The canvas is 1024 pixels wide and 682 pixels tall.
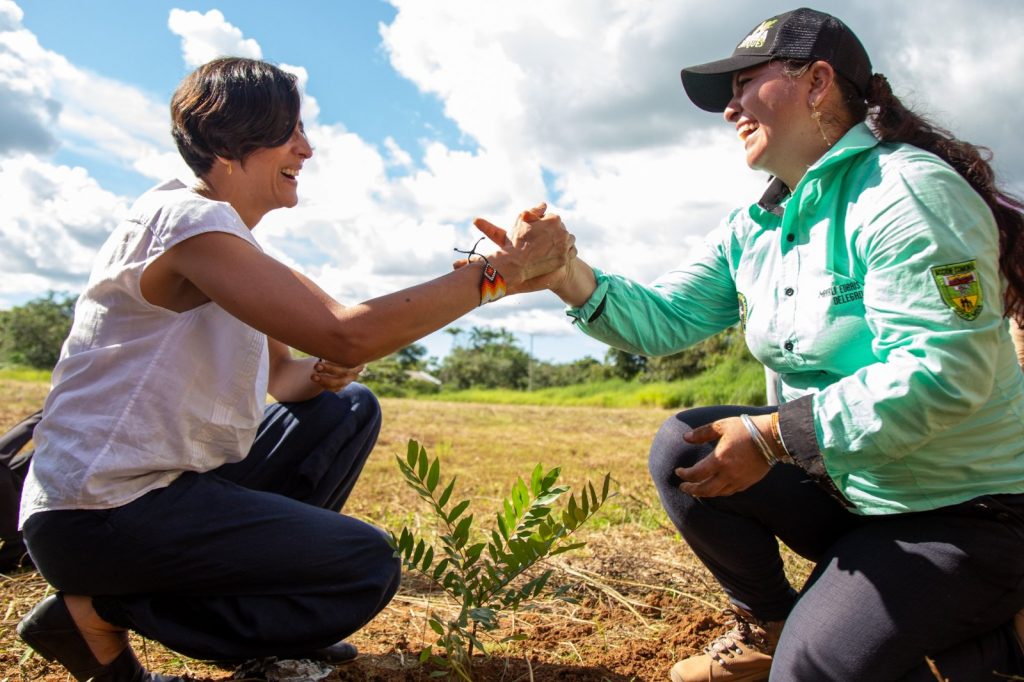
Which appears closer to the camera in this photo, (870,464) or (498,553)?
(870,464)

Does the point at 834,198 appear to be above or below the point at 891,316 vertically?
above

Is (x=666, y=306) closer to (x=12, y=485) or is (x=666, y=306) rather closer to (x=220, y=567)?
(x=220, y=567)

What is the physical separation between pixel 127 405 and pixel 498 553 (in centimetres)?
93

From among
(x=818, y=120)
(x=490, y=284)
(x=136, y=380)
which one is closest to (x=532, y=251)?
(x=490, y=284)

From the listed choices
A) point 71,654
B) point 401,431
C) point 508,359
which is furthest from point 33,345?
point 71,654

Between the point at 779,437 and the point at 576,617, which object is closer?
the point at 779,437

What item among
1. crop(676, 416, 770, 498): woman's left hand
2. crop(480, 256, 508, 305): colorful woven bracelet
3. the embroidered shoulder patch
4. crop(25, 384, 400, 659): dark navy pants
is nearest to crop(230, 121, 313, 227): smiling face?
crop(480, 256, 508, 305): colorful woven bracelet

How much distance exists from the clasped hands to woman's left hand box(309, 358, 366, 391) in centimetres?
50

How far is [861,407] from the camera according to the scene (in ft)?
5.28

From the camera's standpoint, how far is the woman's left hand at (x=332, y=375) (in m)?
2.45

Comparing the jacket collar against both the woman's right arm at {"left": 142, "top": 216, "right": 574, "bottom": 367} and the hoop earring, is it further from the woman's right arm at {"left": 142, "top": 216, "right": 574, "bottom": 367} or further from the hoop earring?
the woman's right arm at {"left": 142, "top": 216, "right": 574, "bottom": 367}

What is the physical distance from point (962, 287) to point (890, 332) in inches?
6.3

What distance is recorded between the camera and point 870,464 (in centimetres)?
166

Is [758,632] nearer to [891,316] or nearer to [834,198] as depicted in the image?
[891,316]
